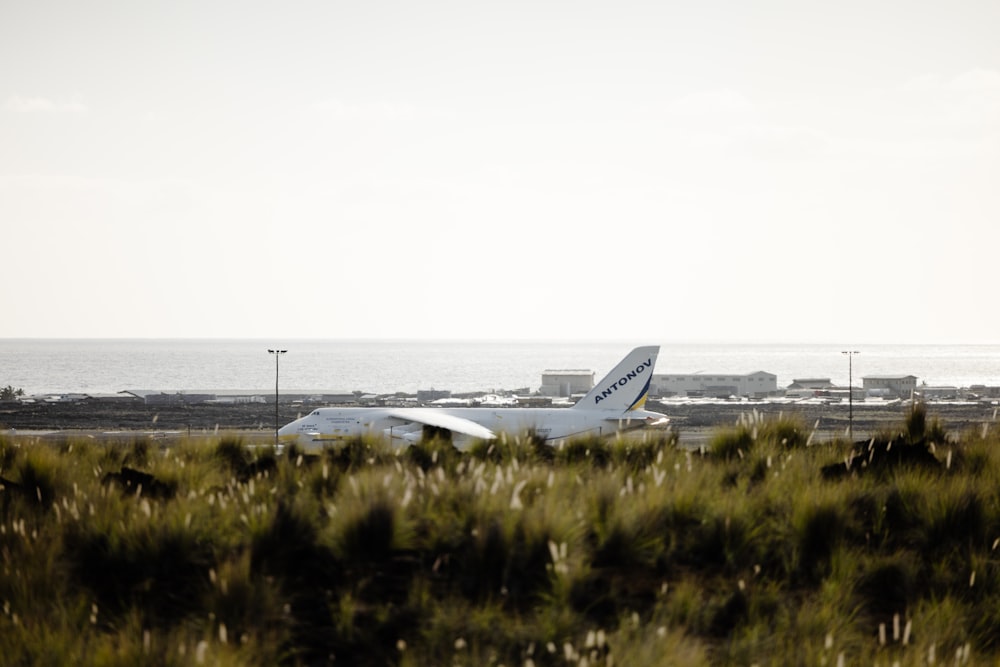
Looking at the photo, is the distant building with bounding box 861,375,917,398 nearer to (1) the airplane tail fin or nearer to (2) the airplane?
(1) the airplane tail fin

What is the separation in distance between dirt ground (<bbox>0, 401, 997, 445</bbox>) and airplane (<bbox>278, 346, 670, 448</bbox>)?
17.0m

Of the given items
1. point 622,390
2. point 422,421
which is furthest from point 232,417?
point 422,421

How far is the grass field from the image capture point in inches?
227

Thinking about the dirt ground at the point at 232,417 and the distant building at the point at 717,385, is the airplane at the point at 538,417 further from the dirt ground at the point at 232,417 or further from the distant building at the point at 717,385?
the distant building at the point at 717,385

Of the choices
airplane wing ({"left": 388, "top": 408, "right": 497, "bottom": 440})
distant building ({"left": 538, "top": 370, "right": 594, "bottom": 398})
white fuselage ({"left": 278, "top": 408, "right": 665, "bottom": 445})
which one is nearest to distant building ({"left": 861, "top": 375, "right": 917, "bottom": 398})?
distant building ({"left": 538, "top": 370, "right": 594, "bottom": 398})

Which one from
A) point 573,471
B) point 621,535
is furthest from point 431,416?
point 621,535

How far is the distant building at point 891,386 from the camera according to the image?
422ft

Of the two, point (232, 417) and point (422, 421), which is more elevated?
point (422, 421)

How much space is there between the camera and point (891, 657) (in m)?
5.79

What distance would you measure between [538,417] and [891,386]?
112 m

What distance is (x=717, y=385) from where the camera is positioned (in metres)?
132

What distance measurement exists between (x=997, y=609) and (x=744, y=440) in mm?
5818

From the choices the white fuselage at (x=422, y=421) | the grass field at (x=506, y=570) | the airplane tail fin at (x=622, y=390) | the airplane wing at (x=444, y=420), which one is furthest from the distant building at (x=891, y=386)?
the grass field at (x=506, y=570)

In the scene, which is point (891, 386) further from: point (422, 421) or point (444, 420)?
point (422, 421)
